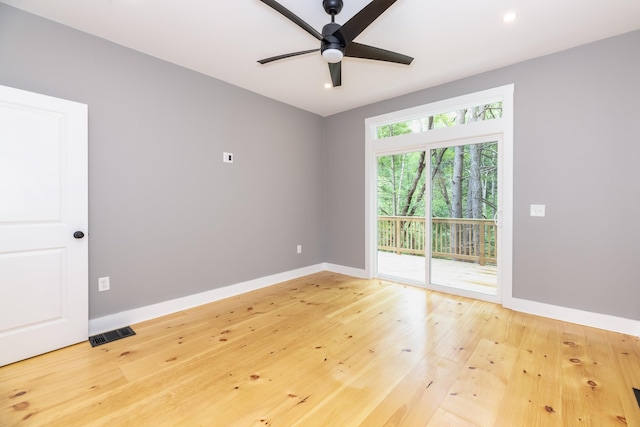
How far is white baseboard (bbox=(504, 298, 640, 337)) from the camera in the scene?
8.14ft

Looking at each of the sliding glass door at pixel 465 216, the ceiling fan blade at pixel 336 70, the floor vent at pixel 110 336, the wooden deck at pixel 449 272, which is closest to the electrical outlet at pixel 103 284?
the floor vent at pixel 110 336

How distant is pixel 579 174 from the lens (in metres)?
2.69

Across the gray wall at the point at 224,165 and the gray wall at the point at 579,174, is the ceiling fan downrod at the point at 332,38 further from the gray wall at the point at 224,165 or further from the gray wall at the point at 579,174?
the gray wall at the point at 579,174

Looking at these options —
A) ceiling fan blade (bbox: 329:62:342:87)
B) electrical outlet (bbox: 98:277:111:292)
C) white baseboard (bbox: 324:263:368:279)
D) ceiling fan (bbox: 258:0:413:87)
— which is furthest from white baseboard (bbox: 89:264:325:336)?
ceiling fan (bbox: 258:0:413:87)

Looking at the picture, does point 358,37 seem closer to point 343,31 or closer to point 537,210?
point 343,31

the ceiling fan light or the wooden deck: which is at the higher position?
the ceiling fan light

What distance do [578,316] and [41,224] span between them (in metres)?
4.85

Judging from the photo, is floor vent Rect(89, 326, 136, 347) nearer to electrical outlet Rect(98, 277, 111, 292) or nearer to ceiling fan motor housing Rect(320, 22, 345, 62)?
electrical outlet Rect(98, 277, 111, 292)

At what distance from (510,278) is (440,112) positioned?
2.17m

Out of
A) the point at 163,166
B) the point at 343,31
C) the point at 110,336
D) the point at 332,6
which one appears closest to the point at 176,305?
the point at 110,336

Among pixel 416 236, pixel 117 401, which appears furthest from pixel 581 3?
pixel 117 401

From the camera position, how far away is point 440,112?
11.7 ft

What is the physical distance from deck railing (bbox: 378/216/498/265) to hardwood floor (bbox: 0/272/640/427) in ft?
2.55

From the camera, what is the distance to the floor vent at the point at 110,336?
2334 mm
